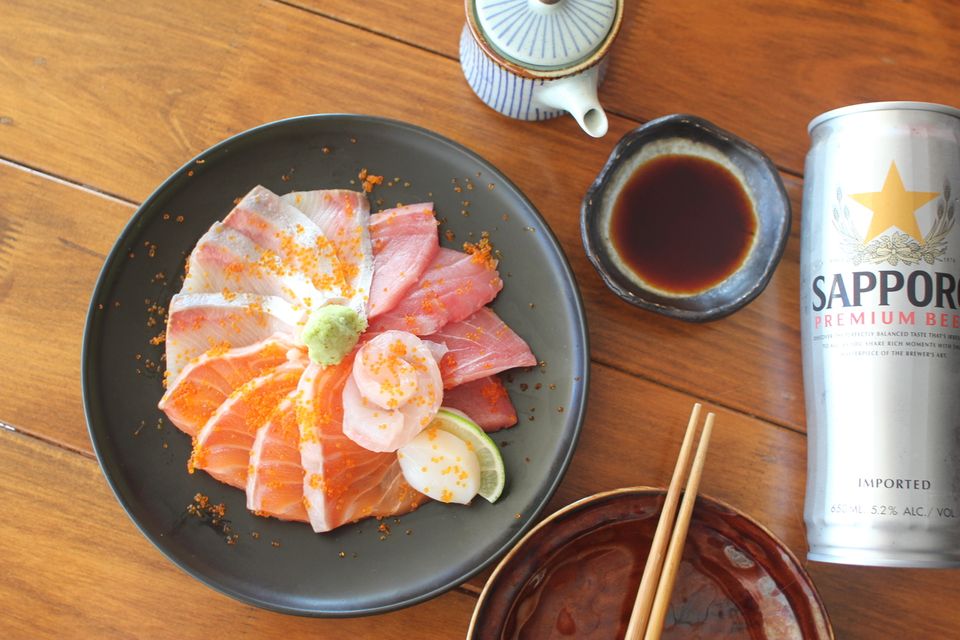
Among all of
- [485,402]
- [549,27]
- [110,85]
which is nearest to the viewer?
[549,27]

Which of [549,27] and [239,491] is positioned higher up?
[549,27]

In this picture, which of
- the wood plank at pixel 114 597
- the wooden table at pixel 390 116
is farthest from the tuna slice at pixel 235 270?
the wood plank at pixel 114 597

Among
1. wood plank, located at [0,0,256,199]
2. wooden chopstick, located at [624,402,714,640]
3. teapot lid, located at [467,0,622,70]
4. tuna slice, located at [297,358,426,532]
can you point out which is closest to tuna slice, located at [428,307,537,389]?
tuna slice, located at [297,358,426,532]

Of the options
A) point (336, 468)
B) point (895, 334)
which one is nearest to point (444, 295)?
point (336, 468)

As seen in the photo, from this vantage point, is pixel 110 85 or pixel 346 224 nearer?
pixel 346 224

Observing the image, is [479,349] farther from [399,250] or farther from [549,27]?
[549,27]

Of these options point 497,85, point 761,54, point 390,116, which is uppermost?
point 761,54

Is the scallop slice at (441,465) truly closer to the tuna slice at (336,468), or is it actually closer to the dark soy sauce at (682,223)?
the tuna slice at (336,468)

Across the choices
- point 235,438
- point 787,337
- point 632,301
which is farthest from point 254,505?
point 787,337
